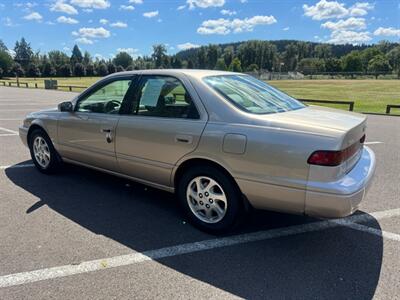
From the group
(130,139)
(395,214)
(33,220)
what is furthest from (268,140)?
(33,220)

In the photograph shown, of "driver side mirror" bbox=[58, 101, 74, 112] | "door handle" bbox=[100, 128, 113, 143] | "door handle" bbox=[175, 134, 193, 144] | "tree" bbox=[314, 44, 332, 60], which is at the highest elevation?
"tree" bbox=[314, 44, 332, 60]

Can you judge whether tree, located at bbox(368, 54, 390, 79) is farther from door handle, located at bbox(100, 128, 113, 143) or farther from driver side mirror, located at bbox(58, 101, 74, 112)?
door handle, located at bbox(100, 128, 113, 143)

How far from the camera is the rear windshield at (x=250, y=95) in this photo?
356 cm

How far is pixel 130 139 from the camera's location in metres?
4.10

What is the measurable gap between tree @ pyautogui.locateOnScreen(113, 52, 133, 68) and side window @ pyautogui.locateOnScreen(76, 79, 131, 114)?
13794 cm

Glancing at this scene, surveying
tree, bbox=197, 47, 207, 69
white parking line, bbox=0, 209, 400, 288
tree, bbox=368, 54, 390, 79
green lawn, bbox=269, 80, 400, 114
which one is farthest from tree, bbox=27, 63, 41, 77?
white parking line, bbox=0, 209, 400, 288

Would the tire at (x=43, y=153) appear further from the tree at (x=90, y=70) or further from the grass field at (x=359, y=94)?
the tree at (x=90, y=70)

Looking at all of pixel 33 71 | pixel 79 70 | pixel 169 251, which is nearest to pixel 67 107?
pixel 169 251

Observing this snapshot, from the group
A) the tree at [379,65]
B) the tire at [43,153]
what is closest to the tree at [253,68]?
the tree at [379,65]

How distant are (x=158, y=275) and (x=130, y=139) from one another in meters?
1.72

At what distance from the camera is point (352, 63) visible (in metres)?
133

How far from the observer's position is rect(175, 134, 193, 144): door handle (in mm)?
3552

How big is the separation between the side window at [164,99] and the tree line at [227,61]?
9856 cm

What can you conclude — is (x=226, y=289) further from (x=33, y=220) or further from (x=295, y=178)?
(x=33, y=220)
